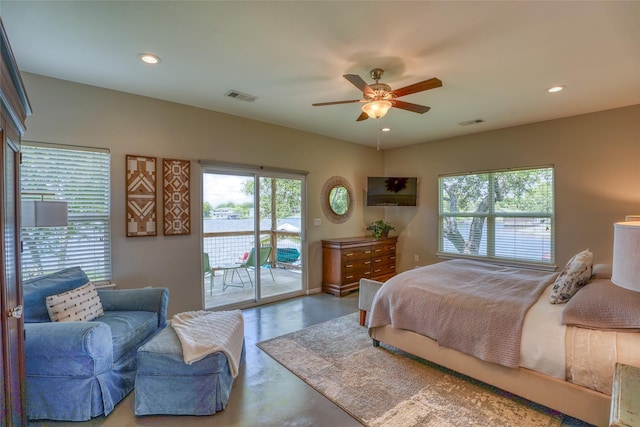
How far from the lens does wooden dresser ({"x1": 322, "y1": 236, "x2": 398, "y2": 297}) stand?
5027mm

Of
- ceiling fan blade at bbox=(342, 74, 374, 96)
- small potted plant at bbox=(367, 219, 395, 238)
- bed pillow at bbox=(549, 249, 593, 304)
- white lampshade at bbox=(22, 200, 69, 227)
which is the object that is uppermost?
ceiling fan blade at bbox=(342, 74, 374, 96)

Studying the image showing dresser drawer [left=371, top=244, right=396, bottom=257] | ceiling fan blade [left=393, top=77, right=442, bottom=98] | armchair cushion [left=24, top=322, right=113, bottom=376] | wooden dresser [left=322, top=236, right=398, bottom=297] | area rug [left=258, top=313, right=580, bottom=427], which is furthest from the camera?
dresser drawer [left=371, top=244, right=396, bottom=257]

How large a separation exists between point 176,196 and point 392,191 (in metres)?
3.87

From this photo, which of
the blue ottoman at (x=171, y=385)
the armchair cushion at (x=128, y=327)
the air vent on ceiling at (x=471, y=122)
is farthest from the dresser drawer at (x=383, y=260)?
the blue ottoman at (x=171, y=385)

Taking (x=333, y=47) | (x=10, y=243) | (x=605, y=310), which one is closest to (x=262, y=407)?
(x=10, y=243)

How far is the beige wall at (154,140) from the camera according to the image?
3.00 m

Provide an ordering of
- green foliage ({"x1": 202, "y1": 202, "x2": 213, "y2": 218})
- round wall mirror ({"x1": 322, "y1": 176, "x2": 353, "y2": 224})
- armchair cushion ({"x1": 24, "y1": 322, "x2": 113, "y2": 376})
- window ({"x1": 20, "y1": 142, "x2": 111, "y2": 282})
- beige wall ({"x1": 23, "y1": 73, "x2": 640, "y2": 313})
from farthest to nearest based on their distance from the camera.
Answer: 1. round wall mirror ({"x1": 322, "y1": 176, "x2": 353, "y2": 224})
2. green foliage ({"x1": 202, "y1": 202, "x2": 213, "y2": 218})
3. beige wall ({"x1": 23, "y1": 73, "x2": 640, "y2": 313})
4. window ({"x1": 20, "y1": 142, "x2": 111, "y2": 282})
5. armchair cushion ({"x1": 24, "y1": 322, "x2": 113, "y2": 376})

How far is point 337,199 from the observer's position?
5633 mm

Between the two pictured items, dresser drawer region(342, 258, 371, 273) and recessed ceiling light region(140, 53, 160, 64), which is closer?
recessed ceiling light region(140, 53, 160, 64)

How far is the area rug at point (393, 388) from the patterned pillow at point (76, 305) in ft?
5.13

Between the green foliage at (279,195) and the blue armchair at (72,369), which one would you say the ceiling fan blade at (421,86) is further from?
the blue armchair at (72,369)

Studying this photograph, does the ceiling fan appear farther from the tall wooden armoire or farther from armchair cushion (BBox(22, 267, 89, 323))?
armchair cushion (BBox(22, 267, 89, 323))

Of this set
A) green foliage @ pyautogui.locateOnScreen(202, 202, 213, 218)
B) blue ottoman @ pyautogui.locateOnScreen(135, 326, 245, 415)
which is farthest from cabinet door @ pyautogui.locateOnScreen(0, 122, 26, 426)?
green foliage @ pyautogui.locateOnScreen(202, 202, 213, 218)

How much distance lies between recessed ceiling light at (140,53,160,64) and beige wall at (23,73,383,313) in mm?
978
